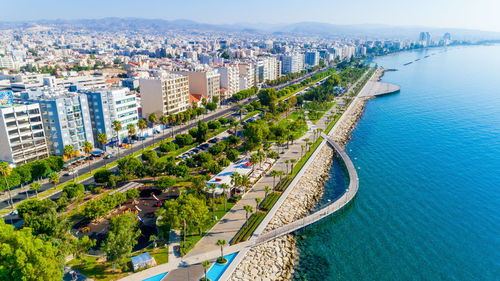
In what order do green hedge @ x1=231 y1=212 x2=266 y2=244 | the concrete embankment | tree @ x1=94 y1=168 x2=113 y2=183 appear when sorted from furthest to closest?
tree @ x1=94 y1=168 x2=113 y2=183, green hedge @ x1=231 y1=212 x2=266 y2=244, the concrete embankment

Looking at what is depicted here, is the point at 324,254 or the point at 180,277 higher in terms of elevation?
the point at 180,277

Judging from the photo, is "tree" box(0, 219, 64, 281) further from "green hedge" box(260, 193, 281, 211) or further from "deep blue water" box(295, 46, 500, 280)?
"green hedge" box(260, 193, 281, 211)

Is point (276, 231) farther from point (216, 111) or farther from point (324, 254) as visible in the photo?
point (216, 111)

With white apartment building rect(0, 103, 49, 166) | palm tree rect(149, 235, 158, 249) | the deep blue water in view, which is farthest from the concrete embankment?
white apartment building rect(0, 103, 49, 166)

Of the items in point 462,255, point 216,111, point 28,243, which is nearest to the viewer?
point 28,243

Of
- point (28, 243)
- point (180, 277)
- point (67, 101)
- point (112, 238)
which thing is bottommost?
point (180, 277)

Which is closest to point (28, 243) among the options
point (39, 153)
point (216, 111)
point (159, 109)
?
point (39, 153)

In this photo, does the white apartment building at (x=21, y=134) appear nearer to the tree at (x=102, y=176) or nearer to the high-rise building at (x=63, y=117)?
the high-rise building at (x=63, y=117)

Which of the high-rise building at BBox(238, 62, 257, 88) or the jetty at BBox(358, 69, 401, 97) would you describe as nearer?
the high-rise building at BBox(238, 62, 257, 88)
